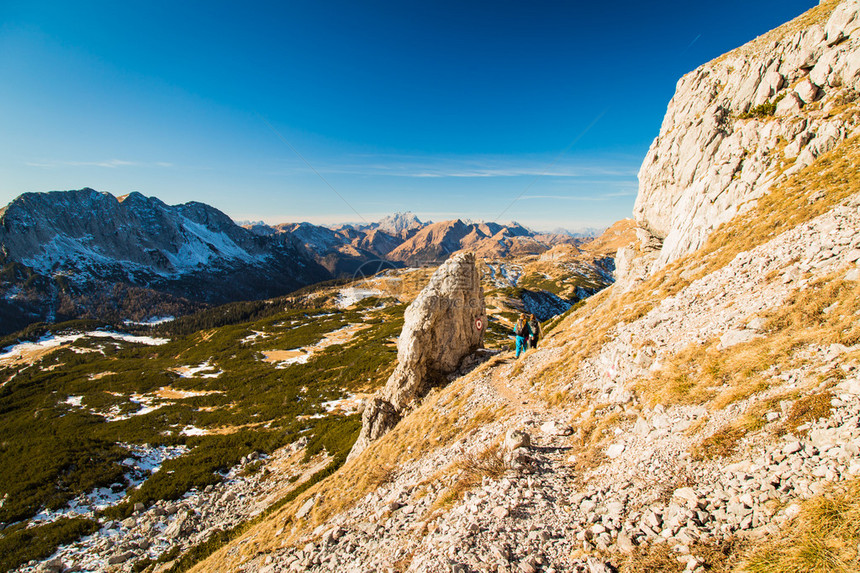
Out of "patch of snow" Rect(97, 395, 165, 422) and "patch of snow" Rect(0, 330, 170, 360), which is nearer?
"patch of snow" Rect(97, 395, 165, 422)

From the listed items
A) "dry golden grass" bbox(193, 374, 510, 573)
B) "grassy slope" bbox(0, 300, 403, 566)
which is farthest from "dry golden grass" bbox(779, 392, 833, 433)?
"grassy slope" bbox(0, 300, 403, 566)

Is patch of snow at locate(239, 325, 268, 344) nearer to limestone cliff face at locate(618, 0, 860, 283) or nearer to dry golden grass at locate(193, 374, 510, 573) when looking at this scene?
dry golden grass at locate(193, 374, 510, 573)

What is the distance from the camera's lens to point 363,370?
61375 mm

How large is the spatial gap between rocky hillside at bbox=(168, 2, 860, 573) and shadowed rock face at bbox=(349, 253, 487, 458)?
5.00m

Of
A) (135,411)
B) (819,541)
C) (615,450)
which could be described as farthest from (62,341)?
(819,541)

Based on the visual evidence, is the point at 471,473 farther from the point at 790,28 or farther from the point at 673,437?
the point at 790,28

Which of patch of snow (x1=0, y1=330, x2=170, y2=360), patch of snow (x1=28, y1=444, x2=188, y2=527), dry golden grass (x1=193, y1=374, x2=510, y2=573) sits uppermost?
dry golden grass (x1=193, y1=374, x2=510, y2=573)

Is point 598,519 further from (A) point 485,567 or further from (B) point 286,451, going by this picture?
(B) point 286,451

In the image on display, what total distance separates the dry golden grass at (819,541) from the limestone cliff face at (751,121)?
2261cm

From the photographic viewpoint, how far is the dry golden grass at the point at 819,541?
4.28m

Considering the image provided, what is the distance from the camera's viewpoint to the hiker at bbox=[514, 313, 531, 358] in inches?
918

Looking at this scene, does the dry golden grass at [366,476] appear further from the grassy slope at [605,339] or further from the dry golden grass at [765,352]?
the dry golden grass at [765,352]

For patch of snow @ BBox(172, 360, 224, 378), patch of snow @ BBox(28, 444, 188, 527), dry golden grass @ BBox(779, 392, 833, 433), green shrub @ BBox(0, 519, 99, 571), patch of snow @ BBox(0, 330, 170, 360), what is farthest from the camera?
patch of snow @ BBox(0, 330, 170, 360)

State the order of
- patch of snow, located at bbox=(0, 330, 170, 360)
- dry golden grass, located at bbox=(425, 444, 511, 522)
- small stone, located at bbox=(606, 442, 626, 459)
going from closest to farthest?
small stone, located at bbox=(606, 442, 626, 459)
dry golden grass, located at bbox=(425, 444, 511, 522)
patch of snow, located at bbox=(0, 330, 170, 360)
